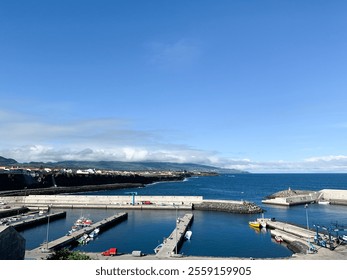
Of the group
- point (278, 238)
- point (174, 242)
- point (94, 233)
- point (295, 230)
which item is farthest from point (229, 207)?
point (174, 242)

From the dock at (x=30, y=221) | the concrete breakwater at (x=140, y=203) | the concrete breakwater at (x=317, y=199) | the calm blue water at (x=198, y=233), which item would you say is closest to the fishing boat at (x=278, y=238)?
the calm blue water at (x=198, y=233)

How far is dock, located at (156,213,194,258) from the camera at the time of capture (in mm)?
33125

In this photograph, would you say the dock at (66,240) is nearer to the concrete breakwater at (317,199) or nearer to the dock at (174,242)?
the dock at (174,242)

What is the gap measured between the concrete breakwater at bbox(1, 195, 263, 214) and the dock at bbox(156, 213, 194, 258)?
18.0 meters

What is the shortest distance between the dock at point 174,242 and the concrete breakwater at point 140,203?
59.2 ft

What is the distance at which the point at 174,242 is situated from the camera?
3988 cm

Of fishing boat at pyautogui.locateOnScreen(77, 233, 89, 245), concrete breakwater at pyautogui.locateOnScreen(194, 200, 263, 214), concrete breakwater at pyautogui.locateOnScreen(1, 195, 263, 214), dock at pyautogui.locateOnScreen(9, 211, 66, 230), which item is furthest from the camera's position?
concrete breakwater at pyautogui.locateOnScreen(1, 195, 263, 214)

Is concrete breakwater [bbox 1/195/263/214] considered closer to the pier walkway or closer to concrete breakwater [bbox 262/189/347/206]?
concrete breakwater [bbox 262/189/347/206]

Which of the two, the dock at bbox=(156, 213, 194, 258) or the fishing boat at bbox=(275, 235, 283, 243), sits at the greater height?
the dock at bbox=(156, 213, 194, 258)

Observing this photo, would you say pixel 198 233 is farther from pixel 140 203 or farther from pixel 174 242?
pixel 140 203

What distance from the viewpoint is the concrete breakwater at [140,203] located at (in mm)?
77562

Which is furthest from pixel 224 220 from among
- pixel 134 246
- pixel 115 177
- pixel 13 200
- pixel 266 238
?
pixel 115 177

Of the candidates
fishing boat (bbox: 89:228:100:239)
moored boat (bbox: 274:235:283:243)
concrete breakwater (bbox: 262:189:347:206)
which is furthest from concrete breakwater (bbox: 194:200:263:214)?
fishing boat (bbox: 89:228:100:239)

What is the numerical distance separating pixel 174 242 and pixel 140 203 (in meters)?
44.0
